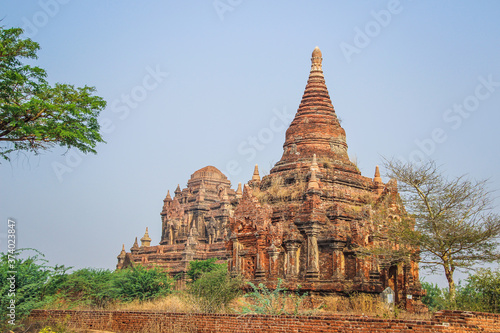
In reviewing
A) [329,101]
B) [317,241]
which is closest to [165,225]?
[329,101]

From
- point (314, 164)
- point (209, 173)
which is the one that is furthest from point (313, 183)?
point (209, 173)

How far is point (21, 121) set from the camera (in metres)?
14.8

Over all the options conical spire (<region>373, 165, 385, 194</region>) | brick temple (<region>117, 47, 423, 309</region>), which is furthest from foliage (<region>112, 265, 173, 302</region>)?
conical spire (<region>373, 165, 385, 194</region>)

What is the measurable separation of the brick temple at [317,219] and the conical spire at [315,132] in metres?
0.04

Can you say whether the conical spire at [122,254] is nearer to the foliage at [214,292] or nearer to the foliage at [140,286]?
the foliage at [140,286]

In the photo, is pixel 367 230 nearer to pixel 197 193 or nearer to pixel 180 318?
pixel 180 318

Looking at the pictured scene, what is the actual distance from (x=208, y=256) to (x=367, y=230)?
24512 mm

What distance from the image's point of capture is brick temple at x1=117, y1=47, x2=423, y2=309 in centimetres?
2139

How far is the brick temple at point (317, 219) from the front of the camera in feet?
70.2

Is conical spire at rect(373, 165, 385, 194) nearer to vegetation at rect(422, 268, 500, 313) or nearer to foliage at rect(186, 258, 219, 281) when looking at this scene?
vegetation at rect(422, 268, 500, 313)

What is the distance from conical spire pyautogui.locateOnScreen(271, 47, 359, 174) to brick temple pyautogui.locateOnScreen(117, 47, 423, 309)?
44 mm

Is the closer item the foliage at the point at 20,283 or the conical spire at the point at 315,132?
the foliage at the point at 20,283

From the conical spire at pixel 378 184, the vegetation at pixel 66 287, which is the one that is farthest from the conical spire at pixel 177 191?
the conical spire at pixel 378 184

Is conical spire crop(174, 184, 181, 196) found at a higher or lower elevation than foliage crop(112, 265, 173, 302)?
higher
